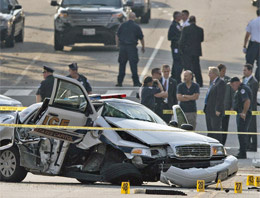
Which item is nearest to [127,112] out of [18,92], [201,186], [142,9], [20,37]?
[201,186]

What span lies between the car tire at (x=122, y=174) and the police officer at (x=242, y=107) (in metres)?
5.31

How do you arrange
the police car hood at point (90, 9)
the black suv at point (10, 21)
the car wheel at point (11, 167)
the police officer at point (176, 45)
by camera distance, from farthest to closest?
the black suv at point (10, 21)
the police car hood at point (90, 9)
the police officer at point (176, 45)
the car wheel at point (11, 167)

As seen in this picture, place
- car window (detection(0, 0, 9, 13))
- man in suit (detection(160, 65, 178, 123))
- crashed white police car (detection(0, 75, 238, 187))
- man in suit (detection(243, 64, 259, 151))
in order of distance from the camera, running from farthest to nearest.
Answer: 1. car window (detection(0, 0, 9, 13))
2. man in suit (detection(243, 64, 259, 151))
3. man in suit (detection(160, 65, 178, 123))
4. crashed white police car (detection(0, 75, 238, 187))

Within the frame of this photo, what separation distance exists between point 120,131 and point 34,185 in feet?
5.04

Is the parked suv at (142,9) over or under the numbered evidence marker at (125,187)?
under

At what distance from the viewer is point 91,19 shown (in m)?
28.2

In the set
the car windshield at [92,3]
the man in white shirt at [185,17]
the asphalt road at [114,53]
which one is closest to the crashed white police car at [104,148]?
the asphalt road at [114,53]

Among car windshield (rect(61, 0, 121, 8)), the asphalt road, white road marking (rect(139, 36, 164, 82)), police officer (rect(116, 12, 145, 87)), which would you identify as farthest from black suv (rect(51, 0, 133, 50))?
police officer (rect(116, 12, 145, 87))

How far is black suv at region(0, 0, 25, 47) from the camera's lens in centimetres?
2919

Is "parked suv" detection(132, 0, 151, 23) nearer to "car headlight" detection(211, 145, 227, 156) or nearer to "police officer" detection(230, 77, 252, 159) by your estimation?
"police officer" detection(230, 77, 252, 159)

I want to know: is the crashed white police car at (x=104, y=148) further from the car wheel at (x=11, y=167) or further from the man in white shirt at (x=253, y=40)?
the man in white shirt at (x=253, y=40)

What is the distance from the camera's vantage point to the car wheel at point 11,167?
14680 millimetres

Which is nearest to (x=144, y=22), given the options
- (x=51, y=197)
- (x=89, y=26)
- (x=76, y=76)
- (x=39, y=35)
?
(x=39, y=35)

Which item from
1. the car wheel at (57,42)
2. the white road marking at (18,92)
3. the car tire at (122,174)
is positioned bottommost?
the white road marking at (18,92)
